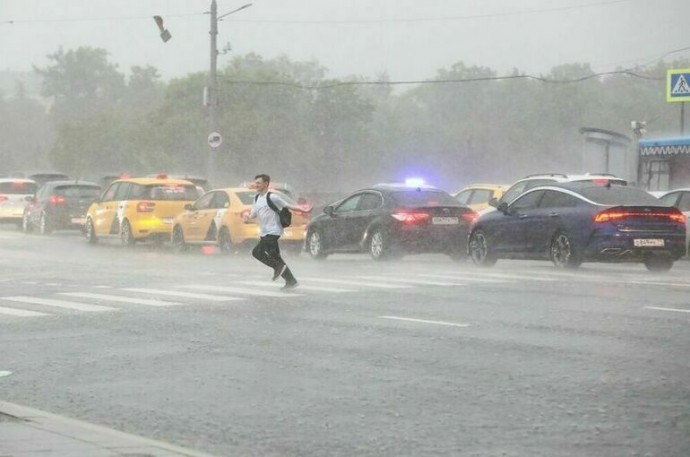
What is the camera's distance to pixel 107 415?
930 centimetres

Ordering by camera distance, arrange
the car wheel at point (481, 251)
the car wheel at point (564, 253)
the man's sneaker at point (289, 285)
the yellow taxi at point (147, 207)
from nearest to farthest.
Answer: the man's sneaker at point (289, 285), the car wheel at point (564, 253), the car wheel at point (481, 251), the yellow taxi at point (147, 207)

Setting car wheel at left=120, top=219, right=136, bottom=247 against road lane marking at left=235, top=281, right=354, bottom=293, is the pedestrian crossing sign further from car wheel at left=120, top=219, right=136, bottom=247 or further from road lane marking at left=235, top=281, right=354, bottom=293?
road lane marking at left=235, top=281, right=354, bottom=293

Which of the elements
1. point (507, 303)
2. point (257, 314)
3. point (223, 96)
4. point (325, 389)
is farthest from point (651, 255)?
point (223, 96)

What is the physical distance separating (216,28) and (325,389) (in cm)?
4102

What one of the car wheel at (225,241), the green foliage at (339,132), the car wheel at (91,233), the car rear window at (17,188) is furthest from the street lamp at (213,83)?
the green foliage at (339,132)

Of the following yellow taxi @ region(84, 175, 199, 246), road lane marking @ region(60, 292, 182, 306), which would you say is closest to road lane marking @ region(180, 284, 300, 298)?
road lane marking @ region(60, 292, 182, 306)

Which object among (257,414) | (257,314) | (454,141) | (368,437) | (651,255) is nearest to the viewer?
(368,437)

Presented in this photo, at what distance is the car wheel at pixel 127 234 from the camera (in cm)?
3431

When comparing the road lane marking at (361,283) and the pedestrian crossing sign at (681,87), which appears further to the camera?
the pedestrian crossing sign at (681,87)

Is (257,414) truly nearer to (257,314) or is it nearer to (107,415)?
(107,415)

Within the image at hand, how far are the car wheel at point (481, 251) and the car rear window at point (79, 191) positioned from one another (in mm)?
18184

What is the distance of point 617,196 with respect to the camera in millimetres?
23422

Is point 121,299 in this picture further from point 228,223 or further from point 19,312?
point 228,223

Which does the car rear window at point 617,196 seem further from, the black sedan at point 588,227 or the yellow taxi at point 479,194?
the yellow taxi at point 479,194
